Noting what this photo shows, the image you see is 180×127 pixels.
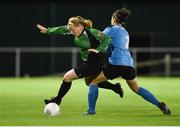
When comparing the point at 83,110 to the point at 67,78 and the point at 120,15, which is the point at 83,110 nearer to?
the point at 67,78

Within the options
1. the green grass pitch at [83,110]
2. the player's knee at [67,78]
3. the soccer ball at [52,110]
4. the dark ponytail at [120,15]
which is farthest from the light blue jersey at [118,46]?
the soccer ball at [52,110]

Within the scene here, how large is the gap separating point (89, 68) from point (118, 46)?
0.70m

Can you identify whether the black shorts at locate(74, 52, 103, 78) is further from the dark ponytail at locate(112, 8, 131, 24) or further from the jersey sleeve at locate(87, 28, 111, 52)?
the dark ponytail at locate(112, 8, 131, 24)

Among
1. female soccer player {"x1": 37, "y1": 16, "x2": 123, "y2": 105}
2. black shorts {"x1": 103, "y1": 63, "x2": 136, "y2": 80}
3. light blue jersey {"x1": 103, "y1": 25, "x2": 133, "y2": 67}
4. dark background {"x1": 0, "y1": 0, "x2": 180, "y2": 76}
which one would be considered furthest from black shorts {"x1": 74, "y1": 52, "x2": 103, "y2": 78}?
dark background {"x1": 0, "y1": 0, "x2": 180, "y2": 76}

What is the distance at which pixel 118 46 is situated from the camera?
533 inches

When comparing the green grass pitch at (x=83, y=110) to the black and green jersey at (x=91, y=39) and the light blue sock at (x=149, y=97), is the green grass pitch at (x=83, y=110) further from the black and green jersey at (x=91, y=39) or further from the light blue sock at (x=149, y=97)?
the black and green jersey at (x=91, y=39)

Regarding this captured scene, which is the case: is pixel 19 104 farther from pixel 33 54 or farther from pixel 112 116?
pixel 33 54

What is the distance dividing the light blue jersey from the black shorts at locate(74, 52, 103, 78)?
0.29 meters

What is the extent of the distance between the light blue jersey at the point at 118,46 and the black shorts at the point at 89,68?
11.4 inches

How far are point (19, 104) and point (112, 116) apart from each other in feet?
11.5

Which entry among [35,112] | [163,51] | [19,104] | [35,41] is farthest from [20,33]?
[35,112]

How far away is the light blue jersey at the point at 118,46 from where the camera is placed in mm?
13461

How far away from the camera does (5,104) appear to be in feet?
52.0

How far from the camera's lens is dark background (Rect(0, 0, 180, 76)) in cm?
3400
